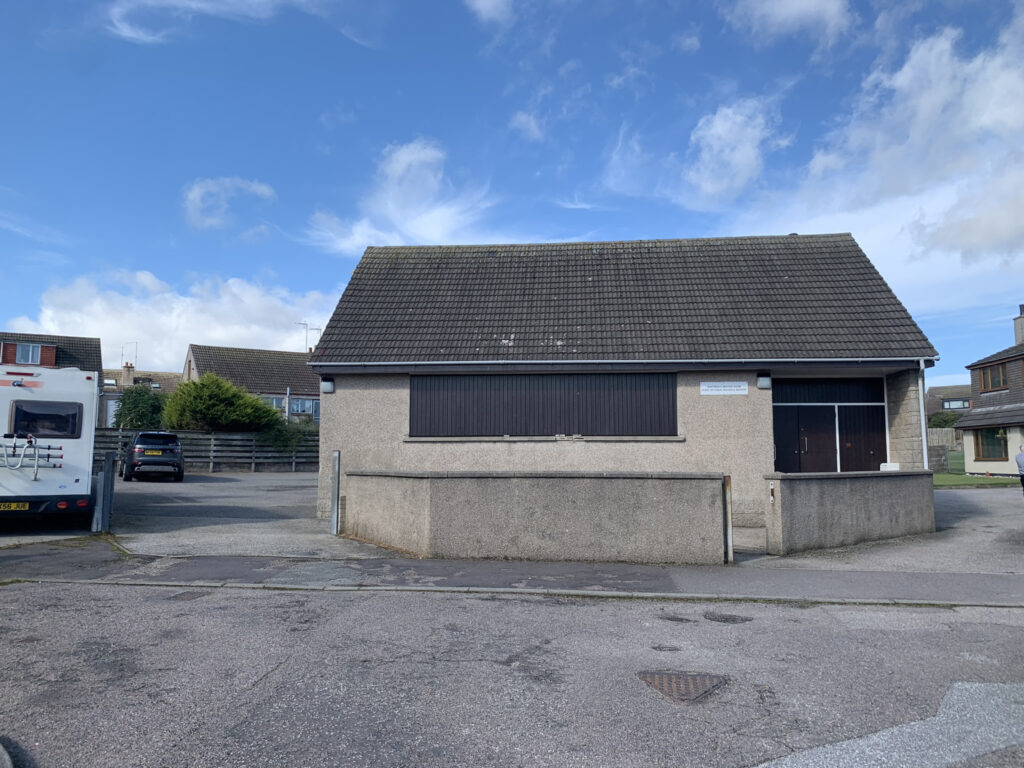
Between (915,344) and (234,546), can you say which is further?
(915,344)

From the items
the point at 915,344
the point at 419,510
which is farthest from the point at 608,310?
the point at 419,510

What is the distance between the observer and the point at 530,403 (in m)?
15.0

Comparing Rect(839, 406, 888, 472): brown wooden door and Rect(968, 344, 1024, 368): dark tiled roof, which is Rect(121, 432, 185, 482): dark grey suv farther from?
Rect(968, 344, 1024, 368): dark tiled roof

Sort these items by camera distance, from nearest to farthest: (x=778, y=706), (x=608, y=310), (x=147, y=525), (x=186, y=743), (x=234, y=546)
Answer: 1. (x=186, y=743)
2. (x=778, y=706)
3. (x=234, y=546)
4. (x=147, y=525)
5. (x=608, y=310)

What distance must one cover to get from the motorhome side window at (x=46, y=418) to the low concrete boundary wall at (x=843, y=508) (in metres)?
10.7

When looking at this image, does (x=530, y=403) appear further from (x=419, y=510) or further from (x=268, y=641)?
(x=268, y=641)

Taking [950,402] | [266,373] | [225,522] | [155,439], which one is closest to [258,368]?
[266,373]

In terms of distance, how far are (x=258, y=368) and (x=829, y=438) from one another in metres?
46.8

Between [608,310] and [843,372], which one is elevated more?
[608,310]

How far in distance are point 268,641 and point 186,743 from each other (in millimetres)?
2061

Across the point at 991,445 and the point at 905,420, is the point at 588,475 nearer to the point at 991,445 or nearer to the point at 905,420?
the point at 905,420

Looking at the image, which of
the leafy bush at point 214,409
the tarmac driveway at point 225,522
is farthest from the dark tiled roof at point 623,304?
the leafy bush at point 214,409

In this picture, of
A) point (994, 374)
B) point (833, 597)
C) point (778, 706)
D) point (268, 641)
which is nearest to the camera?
point (778, 706)

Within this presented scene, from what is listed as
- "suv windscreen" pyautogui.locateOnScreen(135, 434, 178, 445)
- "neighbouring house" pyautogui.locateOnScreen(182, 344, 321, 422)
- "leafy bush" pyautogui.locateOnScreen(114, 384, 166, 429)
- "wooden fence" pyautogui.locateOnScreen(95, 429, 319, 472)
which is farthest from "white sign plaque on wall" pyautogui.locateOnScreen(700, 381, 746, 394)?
"neighbouring house" pyautogui.locateOnScreen(182, 344, 321, 422)
